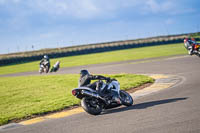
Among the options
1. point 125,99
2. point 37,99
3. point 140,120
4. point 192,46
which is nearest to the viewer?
point 140,120

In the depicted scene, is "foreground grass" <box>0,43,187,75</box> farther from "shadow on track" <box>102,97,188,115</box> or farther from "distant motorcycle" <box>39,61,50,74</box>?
"shadow on track" <box>102,97,188,115</box>

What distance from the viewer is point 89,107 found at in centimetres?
923

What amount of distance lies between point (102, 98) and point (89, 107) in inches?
21.2

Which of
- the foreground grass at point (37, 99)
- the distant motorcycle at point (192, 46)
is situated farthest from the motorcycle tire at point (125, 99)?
the distant motorcycle at point (192, 46)

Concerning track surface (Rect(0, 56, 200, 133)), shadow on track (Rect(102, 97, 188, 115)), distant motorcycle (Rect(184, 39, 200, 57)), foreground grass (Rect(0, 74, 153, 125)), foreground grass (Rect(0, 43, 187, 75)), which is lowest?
foreground grass (Rect(0, 43, 187, 75))

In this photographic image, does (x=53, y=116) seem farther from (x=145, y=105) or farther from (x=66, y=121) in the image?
(x=145, y=105)

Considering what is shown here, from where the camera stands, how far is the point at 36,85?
697 inches

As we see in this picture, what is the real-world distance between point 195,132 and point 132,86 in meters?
8.76

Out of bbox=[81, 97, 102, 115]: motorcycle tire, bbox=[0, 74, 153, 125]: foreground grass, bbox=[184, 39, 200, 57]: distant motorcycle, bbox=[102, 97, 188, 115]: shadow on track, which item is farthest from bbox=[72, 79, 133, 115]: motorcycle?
bbox=[184, 39, 200, 57]: distant motorcycle


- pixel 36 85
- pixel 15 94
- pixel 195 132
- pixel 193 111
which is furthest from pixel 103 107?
pixel 36 85

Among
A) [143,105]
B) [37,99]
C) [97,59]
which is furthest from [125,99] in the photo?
[97,59]

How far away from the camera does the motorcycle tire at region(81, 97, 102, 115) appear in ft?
30.1

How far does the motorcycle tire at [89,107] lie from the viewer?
9164 mm

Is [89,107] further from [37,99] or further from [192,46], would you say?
[192,46]
